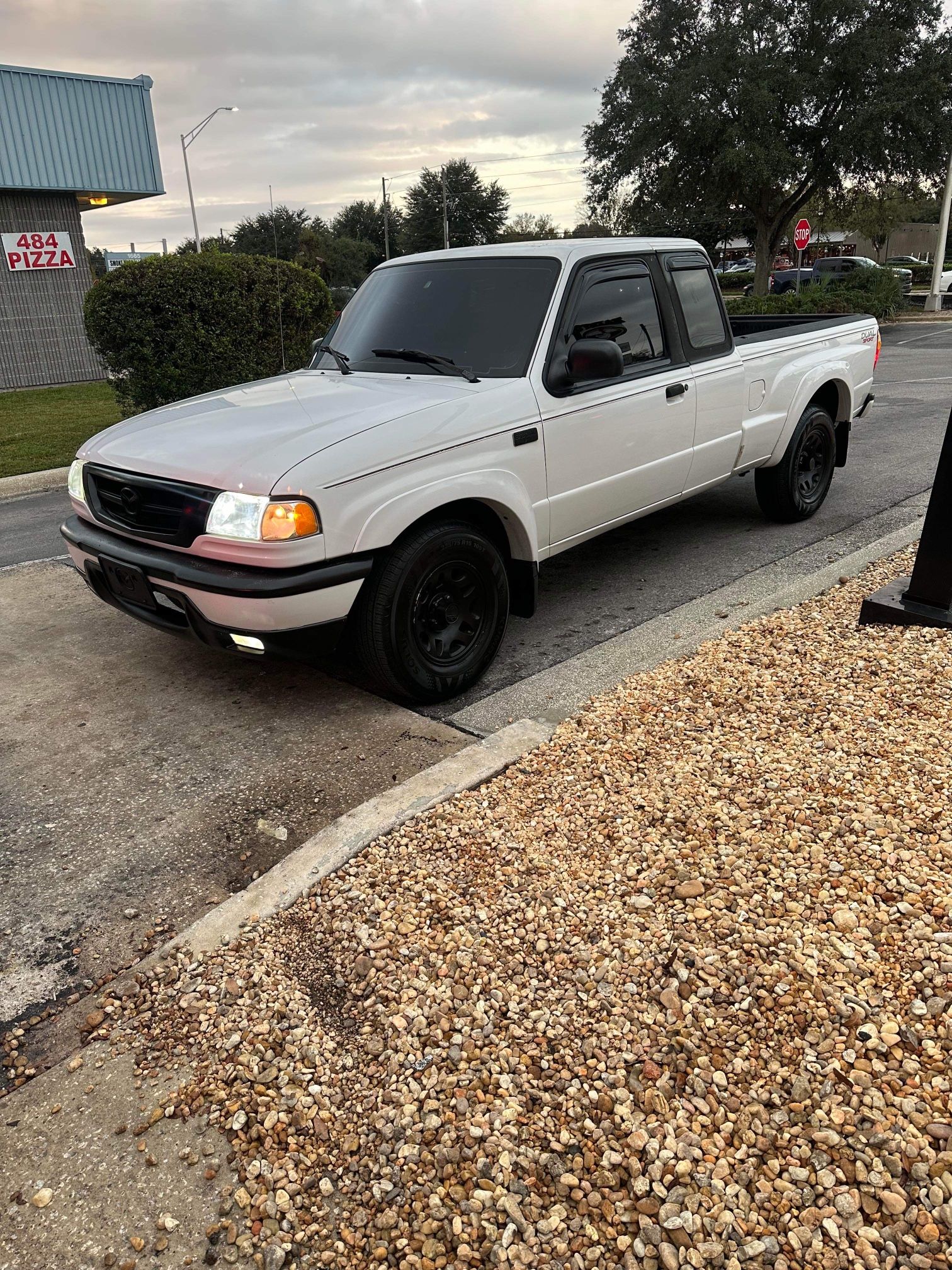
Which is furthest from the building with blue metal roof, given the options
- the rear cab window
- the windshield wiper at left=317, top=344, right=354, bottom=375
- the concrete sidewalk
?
the concrete sidewalk

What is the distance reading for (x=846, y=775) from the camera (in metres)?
3.18

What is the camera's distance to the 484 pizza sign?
17469 mm

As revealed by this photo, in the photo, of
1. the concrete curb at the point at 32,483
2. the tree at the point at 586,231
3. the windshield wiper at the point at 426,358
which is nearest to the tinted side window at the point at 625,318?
the windshield wiper at the point at 426,358

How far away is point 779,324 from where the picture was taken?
6992 millimetres

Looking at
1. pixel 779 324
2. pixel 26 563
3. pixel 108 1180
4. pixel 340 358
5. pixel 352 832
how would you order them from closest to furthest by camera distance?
pixel 108 1180 < pixel 352 832 < pixel 340 358 < pixel 26 563 < pixel 779 324

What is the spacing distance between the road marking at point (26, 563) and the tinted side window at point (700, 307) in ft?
15.0

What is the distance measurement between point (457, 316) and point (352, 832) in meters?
2.80

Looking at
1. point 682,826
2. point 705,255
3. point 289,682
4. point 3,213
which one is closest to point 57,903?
point 289,682

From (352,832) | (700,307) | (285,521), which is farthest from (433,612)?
(700,307)

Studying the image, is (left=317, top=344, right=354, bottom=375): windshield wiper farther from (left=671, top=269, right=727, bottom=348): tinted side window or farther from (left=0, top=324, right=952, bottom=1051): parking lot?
(left=671, top=269, right=727, bottom=348): tinted side window

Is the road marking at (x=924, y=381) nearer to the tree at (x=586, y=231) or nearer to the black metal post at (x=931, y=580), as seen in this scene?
the black metal post at (x=931, y=580)

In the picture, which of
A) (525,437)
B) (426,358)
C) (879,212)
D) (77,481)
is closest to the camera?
(525,437)

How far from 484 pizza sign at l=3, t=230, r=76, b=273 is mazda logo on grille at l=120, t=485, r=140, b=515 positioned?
16725 millimetres

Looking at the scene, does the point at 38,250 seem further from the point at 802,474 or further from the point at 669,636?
the point at 669,636
